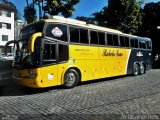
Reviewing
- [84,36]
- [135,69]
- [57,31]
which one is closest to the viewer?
[57,31]

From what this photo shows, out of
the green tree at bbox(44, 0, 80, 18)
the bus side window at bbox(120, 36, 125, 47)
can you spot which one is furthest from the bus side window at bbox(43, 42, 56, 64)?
the green tree at bbox(44, 0, 80, 18)

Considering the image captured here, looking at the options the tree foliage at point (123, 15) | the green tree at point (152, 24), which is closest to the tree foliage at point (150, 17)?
the green tree at point (152, 24)

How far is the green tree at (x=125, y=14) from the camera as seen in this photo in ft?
92.6

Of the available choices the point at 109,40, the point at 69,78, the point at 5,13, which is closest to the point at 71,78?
the point at 69,78

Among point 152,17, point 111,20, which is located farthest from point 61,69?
point 152,17

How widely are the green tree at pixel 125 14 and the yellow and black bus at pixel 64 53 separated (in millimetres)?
11836

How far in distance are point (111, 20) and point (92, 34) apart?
1537cm

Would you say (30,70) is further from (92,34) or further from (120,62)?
(120,62)

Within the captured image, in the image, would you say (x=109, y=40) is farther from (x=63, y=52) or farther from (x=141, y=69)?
(x=141, y=69)

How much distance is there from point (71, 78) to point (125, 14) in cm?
1726

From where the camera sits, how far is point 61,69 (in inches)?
486

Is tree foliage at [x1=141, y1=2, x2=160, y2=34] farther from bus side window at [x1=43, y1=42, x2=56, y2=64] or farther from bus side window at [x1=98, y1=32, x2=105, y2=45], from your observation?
bus side window at [x1=43, y1=42, x2=56, y2=64]

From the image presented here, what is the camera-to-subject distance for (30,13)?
2109cm

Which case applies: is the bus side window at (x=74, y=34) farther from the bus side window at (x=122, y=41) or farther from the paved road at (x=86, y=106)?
the bus side window at (x=122, y=41)
